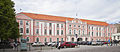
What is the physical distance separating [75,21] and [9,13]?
42.0 meters

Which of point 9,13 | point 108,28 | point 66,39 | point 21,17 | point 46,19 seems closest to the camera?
point 9,13

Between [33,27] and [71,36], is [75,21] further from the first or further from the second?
[33,27]

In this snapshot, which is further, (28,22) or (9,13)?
(28,22)

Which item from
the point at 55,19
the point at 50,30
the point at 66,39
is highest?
the point at 55,19

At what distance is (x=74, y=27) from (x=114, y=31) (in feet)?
92.7

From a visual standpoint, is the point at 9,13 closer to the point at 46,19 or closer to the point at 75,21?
the point at 46,19

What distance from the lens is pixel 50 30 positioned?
63219 mm

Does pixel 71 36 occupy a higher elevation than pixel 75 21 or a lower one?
lower

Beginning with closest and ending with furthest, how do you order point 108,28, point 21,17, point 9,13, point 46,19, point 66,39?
point 9,13 < point 21,17 < point 46,19 < point 66,39 < point 108,28

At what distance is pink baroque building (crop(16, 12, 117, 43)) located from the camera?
58156 mm

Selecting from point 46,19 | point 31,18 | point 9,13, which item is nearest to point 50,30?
point 46,19

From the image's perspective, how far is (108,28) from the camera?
83125 millimetres

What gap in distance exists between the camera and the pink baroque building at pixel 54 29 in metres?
58.2

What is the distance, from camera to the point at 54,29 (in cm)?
6425
